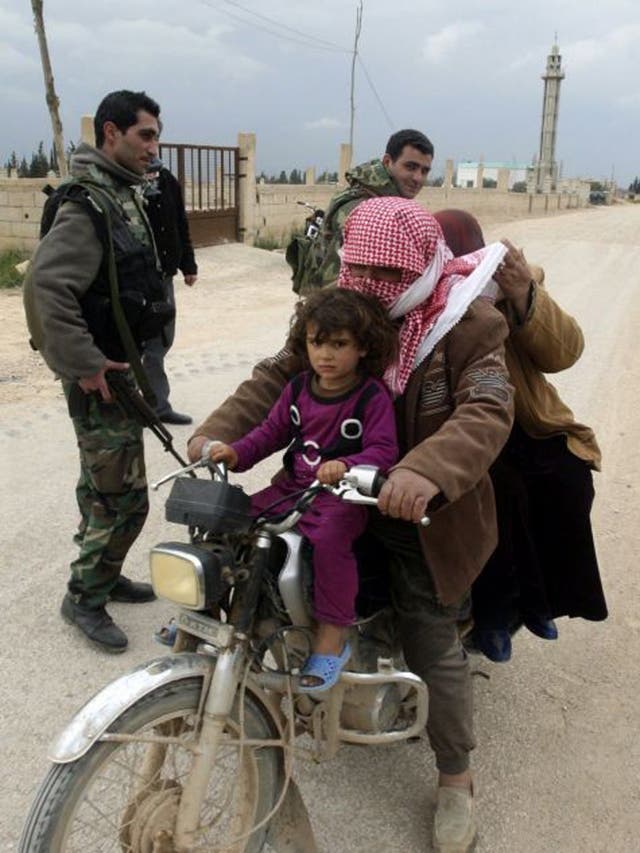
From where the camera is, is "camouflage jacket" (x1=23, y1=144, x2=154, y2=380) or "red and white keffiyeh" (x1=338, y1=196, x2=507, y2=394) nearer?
"red and white keffiyeh" (x1=338, y1=196, x2=507, y2=394)

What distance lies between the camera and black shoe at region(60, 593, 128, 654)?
3266 mm

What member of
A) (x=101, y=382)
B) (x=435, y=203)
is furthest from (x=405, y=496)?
(x=435, y=203)

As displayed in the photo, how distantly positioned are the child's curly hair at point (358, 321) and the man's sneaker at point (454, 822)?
1229 millimetres

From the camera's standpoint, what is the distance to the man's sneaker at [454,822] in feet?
7.70

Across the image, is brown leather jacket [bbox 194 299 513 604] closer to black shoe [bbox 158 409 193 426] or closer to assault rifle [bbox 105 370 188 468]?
assault rifle [bbox 105 370 188 468]

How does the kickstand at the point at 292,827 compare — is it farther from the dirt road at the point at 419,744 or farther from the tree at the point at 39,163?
the tree at the point at 39,163

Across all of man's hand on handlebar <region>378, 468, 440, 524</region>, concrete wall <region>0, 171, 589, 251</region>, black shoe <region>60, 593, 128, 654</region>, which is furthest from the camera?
concrete wall <region>0, 171, 589, 251</region>

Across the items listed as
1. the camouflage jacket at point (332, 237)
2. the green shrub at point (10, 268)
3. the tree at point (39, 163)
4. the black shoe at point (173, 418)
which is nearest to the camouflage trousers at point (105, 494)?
the camouflage jacket at point (332, 237)

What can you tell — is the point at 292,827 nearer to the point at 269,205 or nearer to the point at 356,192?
the point at 356,192

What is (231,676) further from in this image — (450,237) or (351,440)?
(450,237)

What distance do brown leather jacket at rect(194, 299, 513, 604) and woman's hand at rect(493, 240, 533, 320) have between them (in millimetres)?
118

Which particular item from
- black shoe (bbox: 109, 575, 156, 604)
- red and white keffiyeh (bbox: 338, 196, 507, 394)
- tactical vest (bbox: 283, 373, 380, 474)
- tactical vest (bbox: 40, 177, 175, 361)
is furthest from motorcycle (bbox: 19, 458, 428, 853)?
black shoe (bbox: 109, 575, 156, 604)

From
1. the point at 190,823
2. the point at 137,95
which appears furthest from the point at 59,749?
the point at 137,95

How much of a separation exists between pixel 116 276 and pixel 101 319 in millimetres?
167
